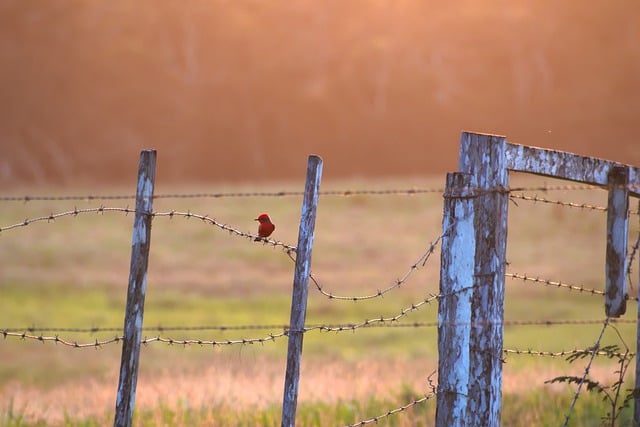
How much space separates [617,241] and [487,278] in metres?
1.71

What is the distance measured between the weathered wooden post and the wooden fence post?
5.47ft

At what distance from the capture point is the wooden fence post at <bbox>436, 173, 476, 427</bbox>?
5.96 m

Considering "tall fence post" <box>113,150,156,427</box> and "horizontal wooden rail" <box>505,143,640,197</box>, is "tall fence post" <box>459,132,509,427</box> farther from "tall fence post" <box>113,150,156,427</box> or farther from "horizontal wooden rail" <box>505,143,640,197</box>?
"tall fence post" <box>113,150,156,427</box>

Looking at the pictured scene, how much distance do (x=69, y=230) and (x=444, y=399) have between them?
52441mm

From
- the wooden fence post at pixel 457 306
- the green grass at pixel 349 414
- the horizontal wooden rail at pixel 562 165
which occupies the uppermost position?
the horizontal wooden rail at pixel 562 165

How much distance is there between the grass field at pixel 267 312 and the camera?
10422 millimetres

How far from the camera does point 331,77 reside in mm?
160750

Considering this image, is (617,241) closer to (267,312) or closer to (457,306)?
(457,306)

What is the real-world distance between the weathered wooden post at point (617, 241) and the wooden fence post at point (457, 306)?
5.47 feet

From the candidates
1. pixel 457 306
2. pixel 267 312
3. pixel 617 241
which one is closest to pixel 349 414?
pixel 617 241

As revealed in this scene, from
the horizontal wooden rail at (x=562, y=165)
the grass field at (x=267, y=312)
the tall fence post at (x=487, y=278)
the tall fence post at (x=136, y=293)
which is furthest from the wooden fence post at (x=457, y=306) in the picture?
the tall fence post at (x=136, y=293)

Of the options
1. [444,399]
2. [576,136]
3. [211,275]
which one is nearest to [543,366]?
[444,399]

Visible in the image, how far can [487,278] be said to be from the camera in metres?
5.94

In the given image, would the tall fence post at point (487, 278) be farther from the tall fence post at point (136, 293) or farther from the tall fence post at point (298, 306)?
the tall fence post at point (136, 293)
